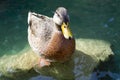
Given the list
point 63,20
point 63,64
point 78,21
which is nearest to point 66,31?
point 63,20

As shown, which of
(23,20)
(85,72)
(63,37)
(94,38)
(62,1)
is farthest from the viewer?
(62,1)

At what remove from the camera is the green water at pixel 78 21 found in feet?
18.3

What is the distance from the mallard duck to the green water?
0.39 m

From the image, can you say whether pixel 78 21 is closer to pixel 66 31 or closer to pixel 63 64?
pixel 63 64

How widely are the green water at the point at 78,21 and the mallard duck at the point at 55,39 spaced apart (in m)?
0.39

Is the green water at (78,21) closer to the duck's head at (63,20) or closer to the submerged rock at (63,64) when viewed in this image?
the submerged rock at (63,64)

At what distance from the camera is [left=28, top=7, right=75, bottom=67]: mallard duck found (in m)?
4.40

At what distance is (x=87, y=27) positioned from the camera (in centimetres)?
616

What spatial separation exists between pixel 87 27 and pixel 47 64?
5.50 ft

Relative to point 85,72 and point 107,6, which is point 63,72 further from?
point 107,6

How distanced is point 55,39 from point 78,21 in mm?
1973

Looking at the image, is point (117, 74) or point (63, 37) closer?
point (63, 37)

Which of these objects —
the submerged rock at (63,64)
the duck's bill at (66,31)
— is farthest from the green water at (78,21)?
the duck's bill at (66,31)

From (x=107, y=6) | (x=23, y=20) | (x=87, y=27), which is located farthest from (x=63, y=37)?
(x=107, y=6)
